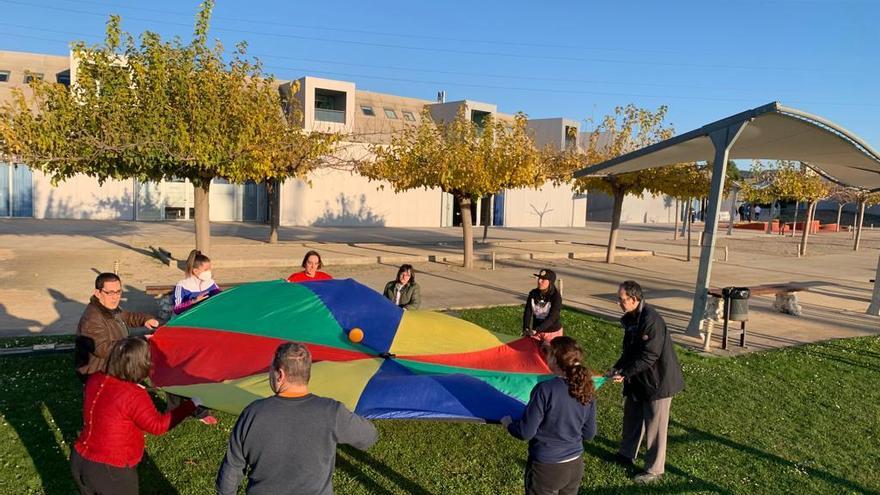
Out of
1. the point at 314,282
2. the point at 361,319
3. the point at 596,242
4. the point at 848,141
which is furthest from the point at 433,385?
the point at 596,242

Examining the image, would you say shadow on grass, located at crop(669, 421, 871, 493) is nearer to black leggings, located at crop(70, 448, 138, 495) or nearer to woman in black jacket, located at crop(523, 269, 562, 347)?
woman in black jacket, located at crop(523, 269, 562, 347)

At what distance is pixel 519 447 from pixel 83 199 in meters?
32.8

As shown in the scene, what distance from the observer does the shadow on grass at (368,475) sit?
203 inches

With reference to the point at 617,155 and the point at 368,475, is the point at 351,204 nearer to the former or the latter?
the point at 617,155

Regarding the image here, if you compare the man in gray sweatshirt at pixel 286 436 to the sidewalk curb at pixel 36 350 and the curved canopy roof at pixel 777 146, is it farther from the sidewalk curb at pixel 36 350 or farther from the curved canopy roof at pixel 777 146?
the curved canopy roof at pixel 777 146

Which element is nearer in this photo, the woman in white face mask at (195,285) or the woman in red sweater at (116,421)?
the woman in red sweater at (116,421)

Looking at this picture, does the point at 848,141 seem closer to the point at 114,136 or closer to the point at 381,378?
the point at 381,378

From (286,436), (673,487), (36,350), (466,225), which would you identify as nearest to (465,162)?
(466,225)

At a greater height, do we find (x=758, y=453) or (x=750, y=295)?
(x=750, y=295)

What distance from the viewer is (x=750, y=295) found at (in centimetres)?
1177

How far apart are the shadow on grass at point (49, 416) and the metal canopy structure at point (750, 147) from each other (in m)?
9.40

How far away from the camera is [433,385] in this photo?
16.9ft

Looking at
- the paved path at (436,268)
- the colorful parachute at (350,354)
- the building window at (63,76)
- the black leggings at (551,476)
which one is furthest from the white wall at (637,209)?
the black leggings at (551,476)

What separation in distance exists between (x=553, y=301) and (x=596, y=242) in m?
23.3
